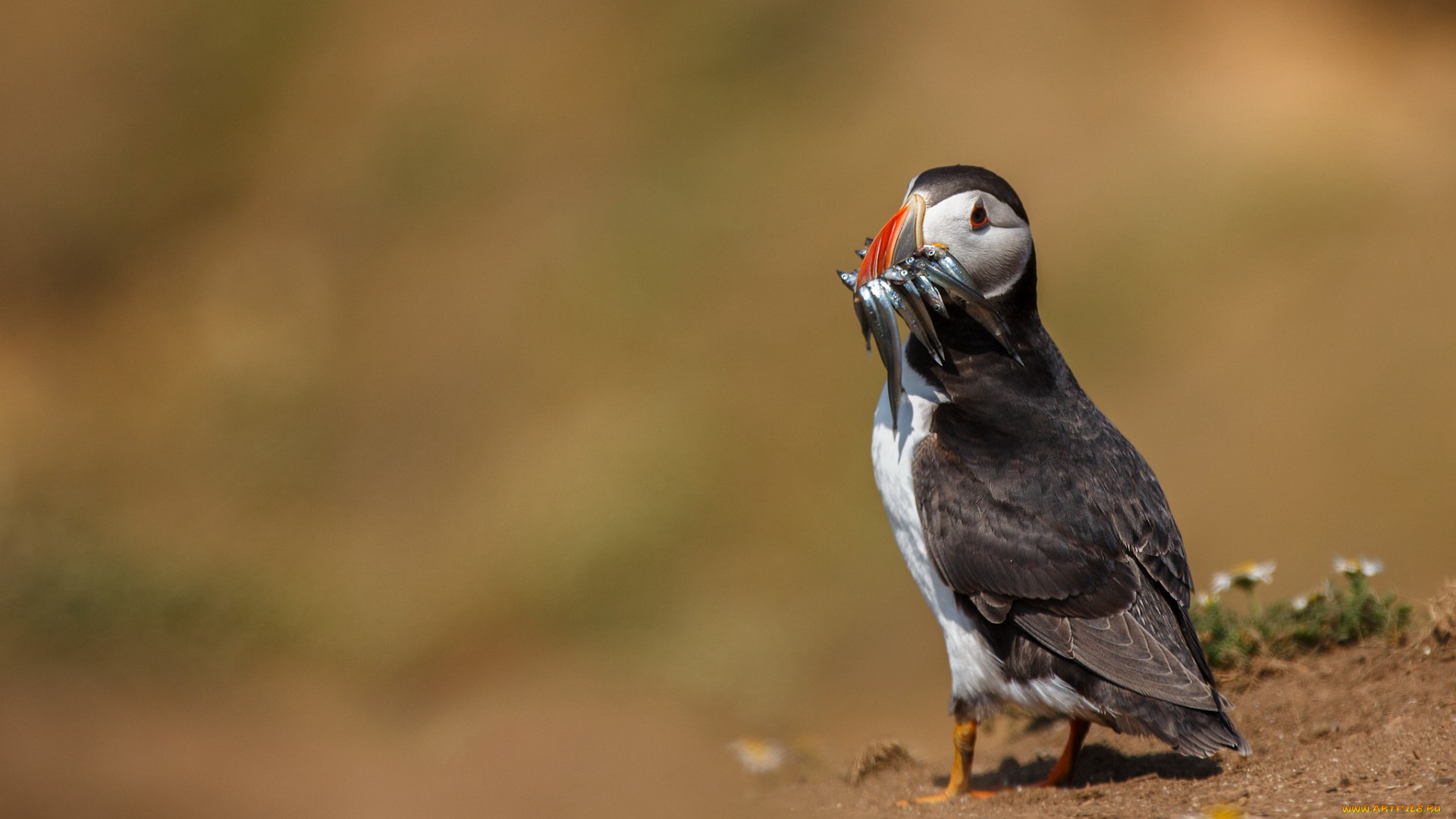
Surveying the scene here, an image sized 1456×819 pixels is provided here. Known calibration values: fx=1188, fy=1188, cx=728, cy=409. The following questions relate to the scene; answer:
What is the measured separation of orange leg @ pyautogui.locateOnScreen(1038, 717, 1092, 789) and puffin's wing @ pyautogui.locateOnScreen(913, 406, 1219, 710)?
0.55m

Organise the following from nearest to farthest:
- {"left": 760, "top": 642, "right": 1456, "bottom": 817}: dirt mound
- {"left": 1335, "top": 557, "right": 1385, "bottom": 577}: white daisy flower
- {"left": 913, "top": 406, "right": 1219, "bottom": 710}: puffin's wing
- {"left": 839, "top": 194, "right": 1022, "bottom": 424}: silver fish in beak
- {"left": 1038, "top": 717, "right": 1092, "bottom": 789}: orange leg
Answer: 1. {"left": 760, "top": 642, "right": 1456, "bottom": 817}: dirt mound
2. {"left": 913, "top": 406, "right": 1219, "bottom": 710}: puffin's wing
3. {"left": 839, "top": 194, "right": 1022, "bottom": 424}: silver fish in beak
4. {"left": 1038, "top": 717, "right": 1092, "bottom": 789}: orange leg
5. {"left": 1335, "top": 557, "right": 1385, "bottom": 577}: white daisy flower

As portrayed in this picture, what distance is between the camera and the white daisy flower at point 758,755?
5758 millimetres

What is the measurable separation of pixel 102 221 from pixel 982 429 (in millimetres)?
9977

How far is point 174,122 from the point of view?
11.6m

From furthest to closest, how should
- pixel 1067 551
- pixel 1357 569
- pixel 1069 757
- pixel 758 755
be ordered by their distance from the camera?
pixel 758 755
pixel 1357 569
pixel 1069 757
pixel 1067 551

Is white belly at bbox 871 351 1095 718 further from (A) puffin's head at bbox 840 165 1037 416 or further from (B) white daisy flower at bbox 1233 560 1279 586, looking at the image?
(B) white daisy flower at bbox 1233 560 1279 586

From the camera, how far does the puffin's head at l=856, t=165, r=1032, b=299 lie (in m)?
4.44

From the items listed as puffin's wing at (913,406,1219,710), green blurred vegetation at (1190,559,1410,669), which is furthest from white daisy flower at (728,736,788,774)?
green blurred vegetation at (1190,559,1410,669)

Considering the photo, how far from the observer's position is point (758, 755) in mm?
5926

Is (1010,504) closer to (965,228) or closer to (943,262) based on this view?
(943,262)

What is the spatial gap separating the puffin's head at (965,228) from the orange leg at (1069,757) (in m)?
Result: 1.68

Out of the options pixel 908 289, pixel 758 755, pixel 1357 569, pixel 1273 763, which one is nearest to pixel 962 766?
pixel 1273 763

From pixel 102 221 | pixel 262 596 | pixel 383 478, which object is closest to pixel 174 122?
pixel 102 221

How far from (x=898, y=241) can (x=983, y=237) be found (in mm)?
332
